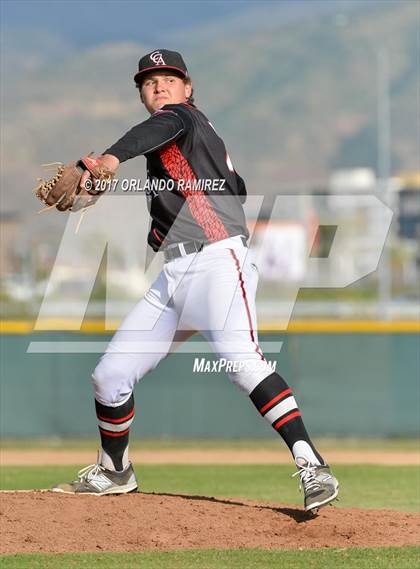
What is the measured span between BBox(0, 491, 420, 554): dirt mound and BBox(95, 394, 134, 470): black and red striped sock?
0.92ft

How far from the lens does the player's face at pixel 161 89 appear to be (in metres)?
5.81

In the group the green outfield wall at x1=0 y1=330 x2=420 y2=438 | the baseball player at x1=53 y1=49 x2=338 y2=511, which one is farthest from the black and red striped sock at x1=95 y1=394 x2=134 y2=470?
the green outfield wall at x1=0 y1=330 x2=420 y2=438

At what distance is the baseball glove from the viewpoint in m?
5.12

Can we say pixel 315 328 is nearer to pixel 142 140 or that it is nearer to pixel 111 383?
pixel 111 383

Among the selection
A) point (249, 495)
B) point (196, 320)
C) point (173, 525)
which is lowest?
point (173, 525)

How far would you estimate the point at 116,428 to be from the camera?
5.91 m

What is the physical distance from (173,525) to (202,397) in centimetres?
728

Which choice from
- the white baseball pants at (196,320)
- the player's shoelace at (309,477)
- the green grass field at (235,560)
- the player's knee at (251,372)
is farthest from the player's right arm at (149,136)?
the green grass field at (235,560)

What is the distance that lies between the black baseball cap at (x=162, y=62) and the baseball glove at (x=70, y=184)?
2.64 feet

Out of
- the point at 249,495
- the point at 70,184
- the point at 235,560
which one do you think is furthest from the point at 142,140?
the point at 249,495

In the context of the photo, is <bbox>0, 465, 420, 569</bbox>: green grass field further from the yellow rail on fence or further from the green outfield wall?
the yellow rail on fence

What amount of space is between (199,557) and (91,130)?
55.7 m

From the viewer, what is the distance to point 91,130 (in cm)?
5941

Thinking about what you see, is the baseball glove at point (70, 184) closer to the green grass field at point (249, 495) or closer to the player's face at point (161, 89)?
the player's face at point (161, 89)
